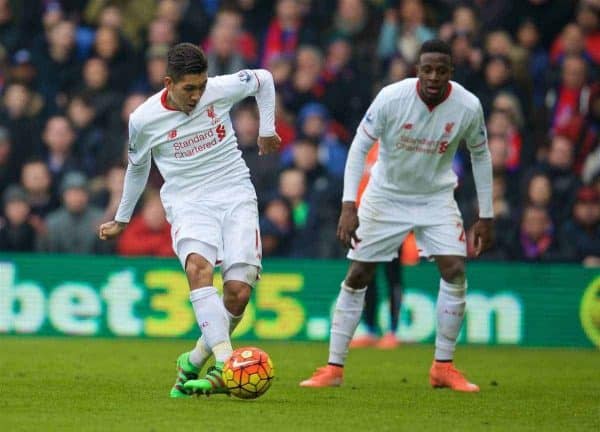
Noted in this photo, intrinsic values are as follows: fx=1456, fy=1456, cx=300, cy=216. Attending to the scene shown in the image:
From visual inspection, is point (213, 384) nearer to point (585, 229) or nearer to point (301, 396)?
point (301, 396)

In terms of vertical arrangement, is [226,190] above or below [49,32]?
below

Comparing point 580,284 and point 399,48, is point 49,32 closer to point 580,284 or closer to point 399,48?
point 399,48

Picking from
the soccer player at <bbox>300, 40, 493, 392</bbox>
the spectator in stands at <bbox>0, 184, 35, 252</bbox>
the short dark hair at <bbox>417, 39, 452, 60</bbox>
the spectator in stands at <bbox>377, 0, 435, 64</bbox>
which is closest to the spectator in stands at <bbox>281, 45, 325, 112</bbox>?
the spectator in stands at <bbox>377, 0, 435, 64</bbox>

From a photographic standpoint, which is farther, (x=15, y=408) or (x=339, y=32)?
(x=339, y=32)

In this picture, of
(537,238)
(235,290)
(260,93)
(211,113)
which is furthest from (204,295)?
(537,238)

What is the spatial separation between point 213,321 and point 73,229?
887 cm

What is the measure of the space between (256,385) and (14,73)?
444 inches

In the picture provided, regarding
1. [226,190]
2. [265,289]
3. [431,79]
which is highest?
[431,79]

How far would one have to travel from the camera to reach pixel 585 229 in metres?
16.9

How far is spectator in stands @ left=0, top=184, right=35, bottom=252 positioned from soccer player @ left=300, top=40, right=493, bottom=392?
7749mm

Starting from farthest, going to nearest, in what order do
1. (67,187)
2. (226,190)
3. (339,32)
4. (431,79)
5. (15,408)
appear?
1. (339,32)
2. (67,187)
3. (431,79)
4. (226,190)
5. (15,408)

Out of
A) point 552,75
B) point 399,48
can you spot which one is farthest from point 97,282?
point 552,75

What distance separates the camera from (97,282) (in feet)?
55.6

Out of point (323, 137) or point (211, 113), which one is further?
point (323, 137)
